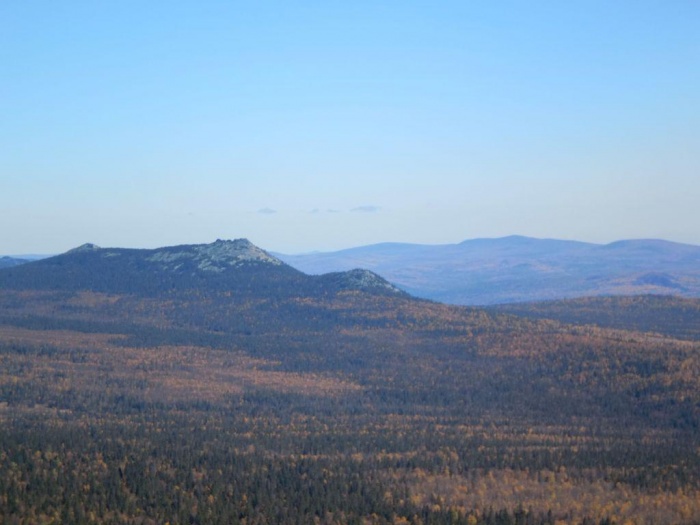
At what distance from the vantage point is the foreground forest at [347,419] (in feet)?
233

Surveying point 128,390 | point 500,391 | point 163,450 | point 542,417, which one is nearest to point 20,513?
point 163,450

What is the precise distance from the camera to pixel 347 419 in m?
111

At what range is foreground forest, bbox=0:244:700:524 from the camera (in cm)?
7094

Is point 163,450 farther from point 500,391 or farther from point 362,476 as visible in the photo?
point 500,391

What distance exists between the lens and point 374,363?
154 meters

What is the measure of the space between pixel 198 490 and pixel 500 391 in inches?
2653

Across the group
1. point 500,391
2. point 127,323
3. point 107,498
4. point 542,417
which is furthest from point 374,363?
point 107,498

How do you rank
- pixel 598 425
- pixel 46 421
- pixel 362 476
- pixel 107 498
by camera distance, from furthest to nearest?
pixel 598 425
pixel 46 421
pixel 362 476
pixel 107 498

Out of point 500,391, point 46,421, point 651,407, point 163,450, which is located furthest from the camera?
point 500,391

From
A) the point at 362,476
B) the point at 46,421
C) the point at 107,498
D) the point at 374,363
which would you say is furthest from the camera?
the point at 374,363

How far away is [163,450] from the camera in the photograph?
277ft

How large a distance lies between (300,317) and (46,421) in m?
99.3

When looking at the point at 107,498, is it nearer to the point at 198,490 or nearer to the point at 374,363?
the point at 198,490

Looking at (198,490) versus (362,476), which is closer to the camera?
(198,490)
